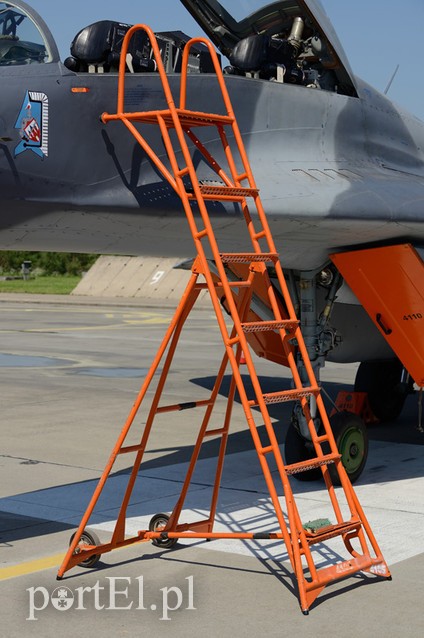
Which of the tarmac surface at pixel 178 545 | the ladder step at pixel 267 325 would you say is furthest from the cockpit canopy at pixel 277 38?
the tarmac surface at pixel 178 545

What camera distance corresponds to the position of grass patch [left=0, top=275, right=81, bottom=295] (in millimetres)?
42594

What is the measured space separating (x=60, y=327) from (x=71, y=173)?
19.5 metres

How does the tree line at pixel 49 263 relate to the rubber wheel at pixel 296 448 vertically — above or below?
below

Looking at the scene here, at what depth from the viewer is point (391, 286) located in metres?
8.55

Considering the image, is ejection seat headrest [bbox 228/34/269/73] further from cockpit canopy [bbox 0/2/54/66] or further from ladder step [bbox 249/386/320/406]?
ladder step [bbox 249/386/320/406]

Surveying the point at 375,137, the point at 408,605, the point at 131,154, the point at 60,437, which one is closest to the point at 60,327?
the point at 60,437

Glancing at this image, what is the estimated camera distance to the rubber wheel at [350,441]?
8.68 m

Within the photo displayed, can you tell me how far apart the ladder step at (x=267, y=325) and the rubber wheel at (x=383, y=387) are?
599 cm

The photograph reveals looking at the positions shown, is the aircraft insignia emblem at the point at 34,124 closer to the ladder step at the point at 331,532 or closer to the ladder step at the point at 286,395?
the ladder step at the point at 286,395

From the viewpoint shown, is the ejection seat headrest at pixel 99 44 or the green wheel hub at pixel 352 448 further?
the green wheel hub at pixel 352 448

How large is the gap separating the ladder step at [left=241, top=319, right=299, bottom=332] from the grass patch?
118 ft

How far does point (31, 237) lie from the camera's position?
6629 mm

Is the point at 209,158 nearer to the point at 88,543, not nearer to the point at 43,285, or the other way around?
the point at 88,543

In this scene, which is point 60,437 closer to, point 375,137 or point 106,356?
point 375,137
